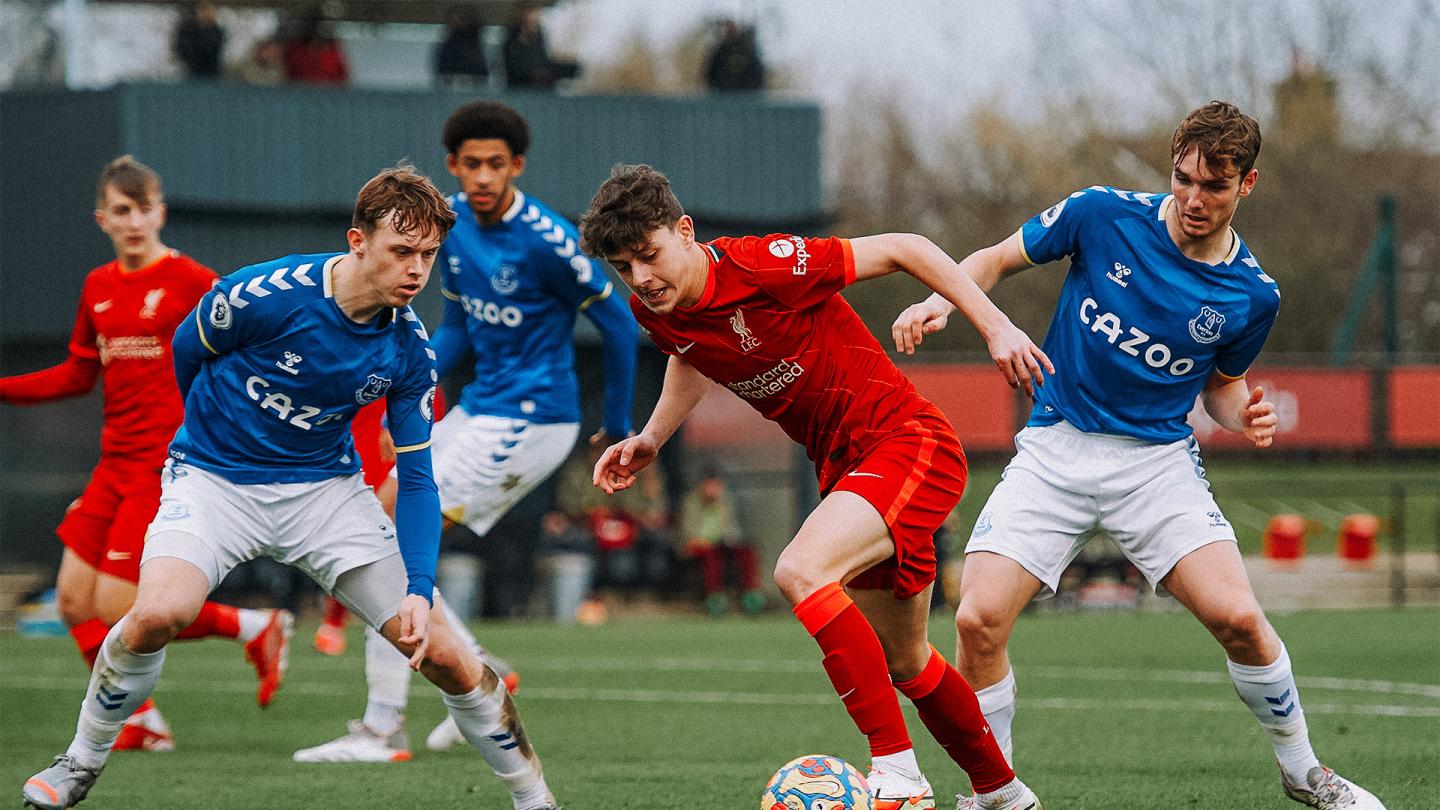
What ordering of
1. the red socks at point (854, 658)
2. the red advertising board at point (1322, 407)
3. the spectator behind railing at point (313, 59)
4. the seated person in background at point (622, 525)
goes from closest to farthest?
the red socks at point (854, 658) < the seated person in background at point (622, 525) < the spectator behind railing at point (313, 59) < the red advertising board at point (1322, 407)

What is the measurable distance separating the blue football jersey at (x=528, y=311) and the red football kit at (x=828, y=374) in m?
2.45

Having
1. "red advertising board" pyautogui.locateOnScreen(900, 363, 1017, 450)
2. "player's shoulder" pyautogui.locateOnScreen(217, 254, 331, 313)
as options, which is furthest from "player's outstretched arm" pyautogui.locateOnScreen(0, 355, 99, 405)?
"red advertising board" pyautogui.locateOnScreen(900, 363, 1017, 450)

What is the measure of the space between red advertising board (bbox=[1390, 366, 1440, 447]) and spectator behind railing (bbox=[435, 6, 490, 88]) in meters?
14.0

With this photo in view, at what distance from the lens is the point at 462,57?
19469 millimetres

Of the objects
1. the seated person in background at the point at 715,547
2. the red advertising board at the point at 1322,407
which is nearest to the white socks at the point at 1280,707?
the seated person in background at the point at 715,547

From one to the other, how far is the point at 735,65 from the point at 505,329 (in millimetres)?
13073

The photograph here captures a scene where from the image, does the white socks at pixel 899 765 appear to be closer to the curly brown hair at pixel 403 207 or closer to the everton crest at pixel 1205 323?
the everton crest at pixel 1205 323

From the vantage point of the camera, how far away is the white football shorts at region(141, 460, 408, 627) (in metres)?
5.64

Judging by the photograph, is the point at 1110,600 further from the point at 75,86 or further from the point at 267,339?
the point at 267,339

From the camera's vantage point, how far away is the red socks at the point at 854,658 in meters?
5.04

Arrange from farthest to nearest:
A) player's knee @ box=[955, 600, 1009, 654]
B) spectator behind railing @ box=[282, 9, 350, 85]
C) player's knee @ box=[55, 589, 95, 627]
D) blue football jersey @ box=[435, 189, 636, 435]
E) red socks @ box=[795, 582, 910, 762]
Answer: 1. spectator behind railing @ box=[282, 9, 350, 85]
2. blue football jersey @ box=[435, 189, 636, 435]
3. player's knee @ box=[55, 589, 95, 627]
4. player's knee @ box=[955, 600, 1009, 654]
5. red socks @ box=[795, 582, 910, 762]

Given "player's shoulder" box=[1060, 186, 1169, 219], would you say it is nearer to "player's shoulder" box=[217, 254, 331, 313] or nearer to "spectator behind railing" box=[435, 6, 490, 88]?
"player's shoulder" box=[217, 254, 331, 313]

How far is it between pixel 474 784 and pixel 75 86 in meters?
14.4

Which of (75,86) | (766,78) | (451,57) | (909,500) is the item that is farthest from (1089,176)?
(909,500)
